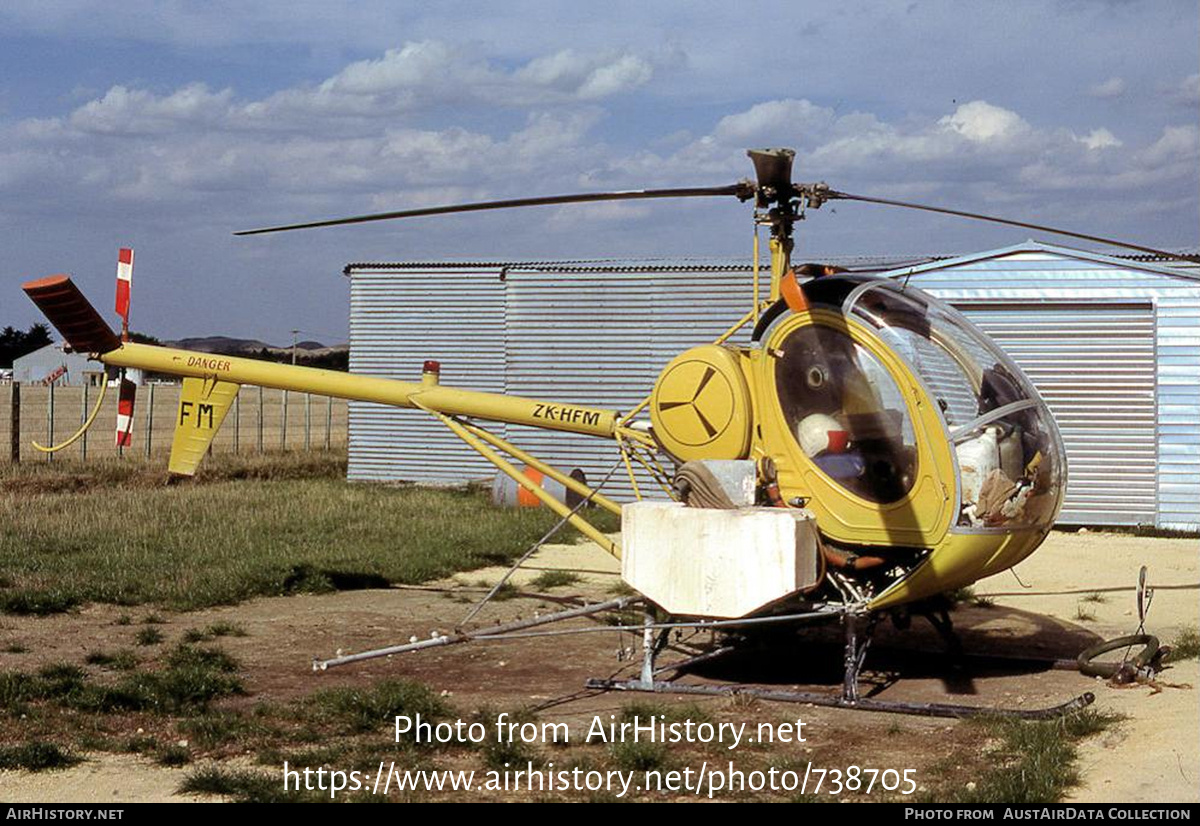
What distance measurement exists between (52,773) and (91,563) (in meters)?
6.74

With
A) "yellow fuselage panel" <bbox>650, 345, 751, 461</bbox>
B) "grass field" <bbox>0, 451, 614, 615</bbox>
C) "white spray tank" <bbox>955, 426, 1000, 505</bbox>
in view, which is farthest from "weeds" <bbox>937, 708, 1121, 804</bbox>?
"grass field" <bbox>0, 451, 614, 615</bbox>

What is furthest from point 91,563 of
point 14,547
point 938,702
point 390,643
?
point 938,702

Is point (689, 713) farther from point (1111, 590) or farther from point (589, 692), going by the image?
point (1111, 590)

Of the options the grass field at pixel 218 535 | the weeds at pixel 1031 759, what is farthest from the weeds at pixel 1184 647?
the grass field at pixel 218 535

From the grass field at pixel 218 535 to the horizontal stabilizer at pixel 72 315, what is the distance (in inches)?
85.6

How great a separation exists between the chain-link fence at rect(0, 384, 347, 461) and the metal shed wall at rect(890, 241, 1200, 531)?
561 inches

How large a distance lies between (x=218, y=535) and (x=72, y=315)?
371cm

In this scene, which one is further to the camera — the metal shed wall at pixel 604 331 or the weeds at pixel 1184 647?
the metal shed wall at pixel 604 331

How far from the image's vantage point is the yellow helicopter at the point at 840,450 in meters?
8.13

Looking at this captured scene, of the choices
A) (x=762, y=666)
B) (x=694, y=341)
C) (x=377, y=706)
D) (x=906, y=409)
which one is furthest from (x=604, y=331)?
(x=377, y=706)

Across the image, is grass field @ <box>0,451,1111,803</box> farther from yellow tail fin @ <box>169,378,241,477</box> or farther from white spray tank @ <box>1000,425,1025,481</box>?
white spray tank @ <box>1000,425,1025,481</box>

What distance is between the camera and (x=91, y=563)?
43.4ft

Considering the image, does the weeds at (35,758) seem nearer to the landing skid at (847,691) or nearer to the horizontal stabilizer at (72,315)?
the landing skid at (847,691)

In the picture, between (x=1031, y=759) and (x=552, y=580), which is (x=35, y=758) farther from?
(x=552, y=580)
